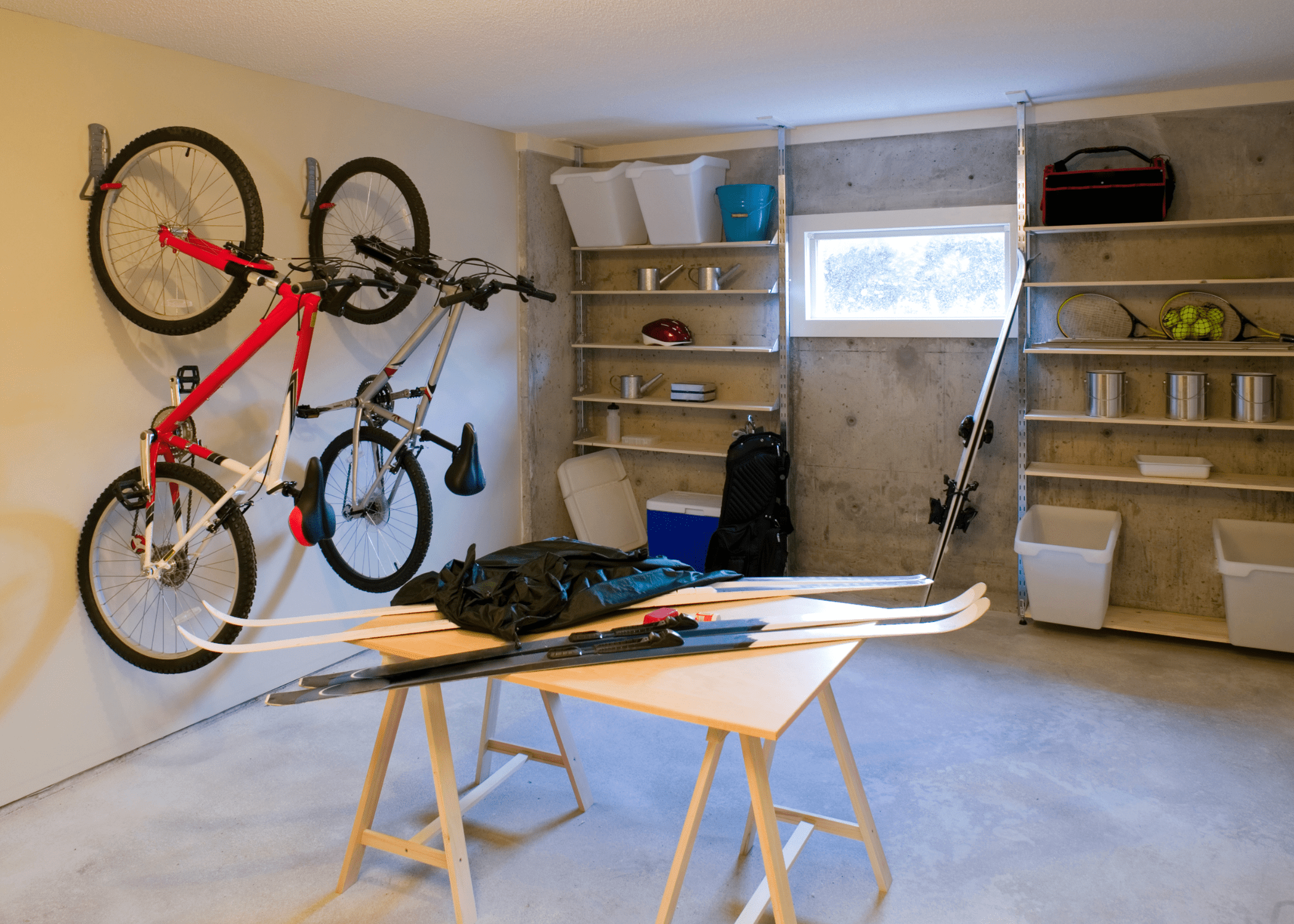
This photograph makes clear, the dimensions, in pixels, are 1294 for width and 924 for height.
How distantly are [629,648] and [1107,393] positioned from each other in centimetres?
314

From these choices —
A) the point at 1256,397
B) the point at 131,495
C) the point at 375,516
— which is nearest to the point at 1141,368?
the point at 1256,397

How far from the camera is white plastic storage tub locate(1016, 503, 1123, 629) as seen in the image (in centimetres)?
425

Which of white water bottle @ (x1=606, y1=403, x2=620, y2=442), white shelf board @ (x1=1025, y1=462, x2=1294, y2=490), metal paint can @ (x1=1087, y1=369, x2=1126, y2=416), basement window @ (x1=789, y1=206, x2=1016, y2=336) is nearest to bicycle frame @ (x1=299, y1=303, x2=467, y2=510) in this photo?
white water bottle @ (x1=606, y1=403, x2=620, y2=442)

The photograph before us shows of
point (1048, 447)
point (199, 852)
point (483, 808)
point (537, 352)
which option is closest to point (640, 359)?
point (537, 352)

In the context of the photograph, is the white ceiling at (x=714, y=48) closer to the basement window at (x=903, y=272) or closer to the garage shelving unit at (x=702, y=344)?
the basement window at (x=903, y=272)

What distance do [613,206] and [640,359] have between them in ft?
3.13

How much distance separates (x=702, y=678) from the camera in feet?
6.99

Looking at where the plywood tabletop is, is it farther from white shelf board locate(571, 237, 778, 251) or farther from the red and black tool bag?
white shelf board locate(571, 237, 778, 251)

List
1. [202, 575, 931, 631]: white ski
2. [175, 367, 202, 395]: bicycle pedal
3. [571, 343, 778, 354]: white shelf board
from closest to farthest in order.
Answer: [202, 575, 931, 631]: white ski < [175, 367, 202, 395]: bicycle pedal < [571, 343, 778, 354]: white shelf board

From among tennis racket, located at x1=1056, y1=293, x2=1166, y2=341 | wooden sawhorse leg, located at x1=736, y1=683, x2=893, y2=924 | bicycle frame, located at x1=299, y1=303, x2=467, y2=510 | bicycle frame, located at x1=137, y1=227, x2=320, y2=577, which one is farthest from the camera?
tennis racket, located at x1=1056, y1=293, x2=1166, y2=341

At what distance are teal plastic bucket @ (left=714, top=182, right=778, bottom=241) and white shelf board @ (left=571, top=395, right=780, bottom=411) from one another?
0.89m

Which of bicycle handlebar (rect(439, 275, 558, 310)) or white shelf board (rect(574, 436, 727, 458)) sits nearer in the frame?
bicycle handlebar (rect(439, 275, 558, 310))

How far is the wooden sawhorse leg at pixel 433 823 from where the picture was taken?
7.84ft

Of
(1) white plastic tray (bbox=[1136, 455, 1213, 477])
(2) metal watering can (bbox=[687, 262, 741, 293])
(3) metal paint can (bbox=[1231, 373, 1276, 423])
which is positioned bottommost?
(1) white plastic tray (bbox=[1136, 455, 1213, 477])
